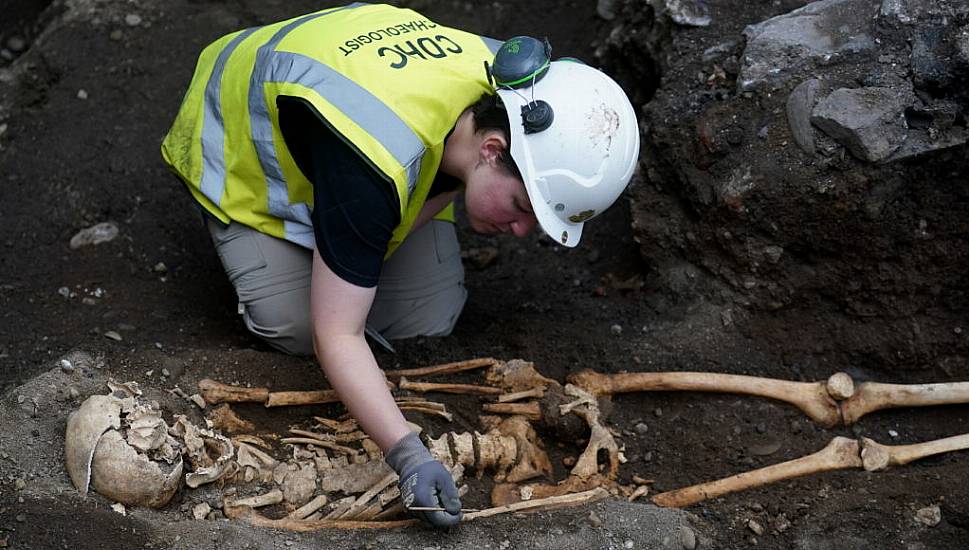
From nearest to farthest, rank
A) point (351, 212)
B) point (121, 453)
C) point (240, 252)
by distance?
point (121, 453) < point (351, 212) < point (240, 252)

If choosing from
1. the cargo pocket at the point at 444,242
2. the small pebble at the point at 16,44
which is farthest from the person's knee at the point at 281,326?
the small pebble at the point at 16,44

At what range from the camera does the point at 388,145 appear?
2.86m

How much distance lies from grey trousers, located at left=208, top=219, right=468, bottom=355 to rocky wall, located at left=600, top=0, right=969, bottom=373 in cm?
85

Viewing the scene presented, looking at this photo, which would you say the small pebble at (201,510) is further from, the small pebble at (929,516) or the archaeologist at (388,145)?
the small pebble at (929,516)

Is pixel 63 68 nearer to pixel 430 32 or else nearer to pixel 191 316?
pixel 191 316

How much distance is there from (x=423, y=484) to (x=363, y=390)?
0.31 metres

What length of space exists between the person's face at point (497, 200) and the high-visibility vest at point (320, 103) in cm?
16

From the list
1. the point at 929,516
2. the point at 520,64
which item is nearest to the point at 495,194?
the point at 520,64

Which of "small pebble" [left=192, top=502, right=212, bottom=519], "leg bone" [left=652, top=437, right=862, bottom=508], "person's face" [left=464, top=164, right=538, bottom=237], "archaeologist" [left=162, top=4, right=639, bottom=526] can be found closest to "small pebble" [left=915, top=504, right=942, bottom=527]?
"leg bone" [left=652, top=437, right=862, bottom=508]

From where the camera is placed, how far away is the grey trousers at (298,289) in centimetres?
363

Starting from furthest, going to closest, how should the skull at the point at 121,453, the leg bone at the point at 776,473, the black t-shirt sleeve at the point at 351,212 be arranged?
the leg bone at the point at 776,473 → the black t-shirt sleeve at the point at 351,212 → the skull at the point at 121,453

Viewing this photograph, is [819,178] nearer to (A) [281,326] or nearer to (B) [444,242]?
(B) [444,242]

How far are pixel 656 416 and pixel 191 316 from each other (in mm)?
1753

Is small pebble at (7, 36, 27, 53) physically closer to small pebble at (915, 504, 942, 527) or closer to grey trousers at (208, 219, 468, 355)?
grey trousers at (208, 219, 468, 355)
